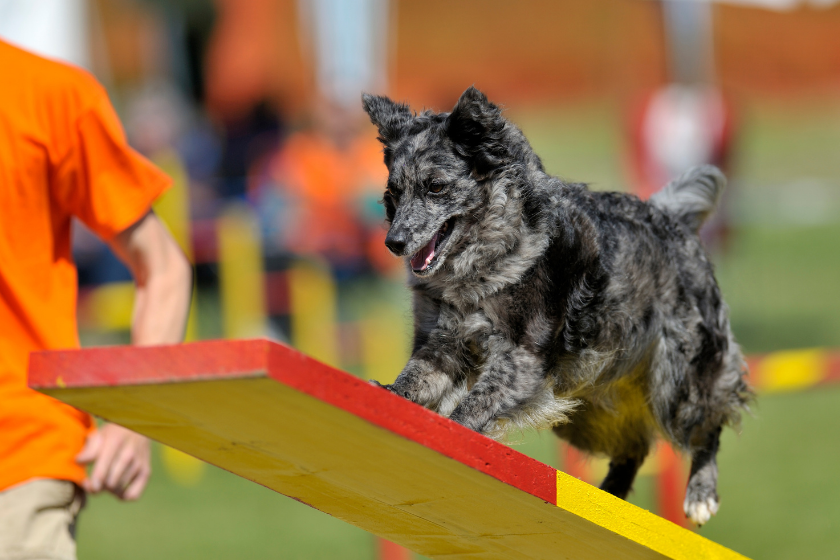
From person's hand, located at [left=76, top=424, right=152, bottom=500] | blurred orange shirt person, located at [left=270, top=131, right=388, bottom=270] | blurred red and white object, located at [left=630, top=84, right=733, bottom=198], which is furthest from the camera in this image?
blurred red and white object, located at [left=630, top=84, right=733, bottom=198]

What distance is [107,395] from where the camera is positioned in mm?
1816

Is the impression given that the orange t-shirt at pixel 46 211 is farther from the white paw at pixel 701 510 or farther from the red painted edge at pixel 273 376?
the white paw at pixel 701 510

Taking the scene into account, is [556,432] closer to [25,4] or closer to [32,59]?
[32,59]

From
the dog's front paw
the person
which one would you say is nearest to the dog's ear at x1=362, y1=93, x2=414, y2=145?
the person

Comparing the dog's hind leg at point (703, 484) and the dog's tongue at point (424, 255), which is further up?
the dog's tongue at point (424, 255)

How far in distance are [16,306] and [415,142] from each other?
4.11ft

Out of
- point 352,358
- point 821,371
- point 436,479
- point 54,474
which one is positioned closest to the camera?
point 436,479

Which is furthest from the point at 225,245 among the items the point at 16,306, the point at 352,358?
the point at 16,306

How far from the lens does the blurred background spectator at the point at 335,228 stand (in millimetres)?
6836

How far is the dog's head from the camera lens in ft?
7.58

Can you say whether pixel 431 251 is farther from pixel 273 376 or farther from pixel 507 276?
pixel 273 376

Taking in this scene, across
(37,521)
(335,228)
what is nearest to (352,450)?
(37,521)

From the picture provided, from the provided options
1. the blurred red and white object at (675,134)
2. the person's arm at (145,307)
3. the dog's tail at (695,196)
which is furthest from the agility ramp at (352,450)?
the blurred red and white object at (675,134)

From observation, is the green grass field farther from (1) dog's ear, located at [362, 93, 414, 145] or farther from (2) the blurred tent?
(2) the blurred tent
